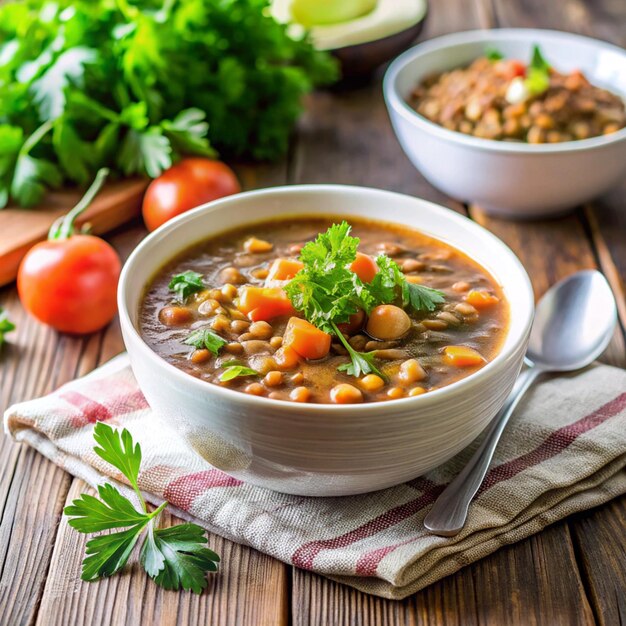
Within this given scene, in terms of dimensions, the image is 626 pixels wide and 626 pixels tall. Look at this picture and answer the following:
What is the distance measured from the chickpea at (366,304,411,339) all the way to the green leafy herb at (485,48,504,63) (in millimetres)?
2365

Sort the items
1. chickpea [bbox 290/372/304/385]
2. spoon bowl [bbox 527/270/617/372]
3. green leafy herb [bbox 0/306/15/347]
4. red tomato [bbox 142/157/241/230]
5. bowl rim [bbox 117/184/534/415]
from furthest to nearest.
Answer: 1. red tomato [bbox 142/157/241/230]
2. green leafy herb [bbox 0/306/15/347]
3. spoon bowl [bbox 527/270/617/372]
4. chickpea [bbox 290/372/304/385]
5. bowl rim [bbox 117/184/534/415]

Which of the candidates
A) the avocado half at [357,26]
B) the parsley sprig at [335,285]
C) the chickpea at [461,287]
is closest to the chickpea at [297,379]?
the parsley sprig at [335,285]

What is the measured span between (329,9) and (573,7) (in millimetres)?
1823

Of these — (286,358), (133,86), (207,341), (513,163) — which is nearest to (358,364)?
(286,358)

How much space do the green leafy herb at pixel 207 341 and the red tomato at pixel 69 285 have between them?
94cm

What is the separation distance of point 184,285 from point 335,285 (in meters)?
0.49

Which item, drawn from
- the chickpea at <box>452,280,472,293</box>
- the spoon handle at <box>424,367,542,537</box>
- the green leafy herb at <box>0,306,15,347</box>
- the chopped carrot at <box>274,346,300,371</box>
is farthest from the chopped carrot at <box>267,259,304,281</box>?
the green leafy herb at <box>0,306,15,347</box>

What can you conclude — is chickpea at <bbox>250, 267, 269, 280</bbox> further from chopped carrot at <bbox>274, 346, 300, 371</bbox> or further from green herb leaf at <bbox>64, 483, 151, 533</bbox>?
green herb leaf at <bbox>64, 483, 151, 533</bbox>

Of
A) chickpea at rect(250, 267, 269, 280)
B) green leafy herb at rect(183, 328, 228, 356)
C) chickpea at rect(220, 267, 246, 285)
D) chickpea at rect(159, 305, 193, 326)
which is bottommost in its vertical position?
chickpea at rect(250, 267, 269, 280)

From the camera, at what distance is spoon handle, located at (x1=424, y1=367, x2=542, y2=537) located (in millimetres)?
2201

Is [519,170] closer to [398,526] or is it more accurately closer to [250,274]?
Answer: [250,274]

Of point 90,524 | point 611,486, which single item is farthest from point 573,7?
point 90,524

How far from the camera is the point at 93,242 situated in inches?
128

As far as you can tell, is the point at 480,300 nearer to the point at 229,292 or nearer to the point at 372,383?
the point at 372,383
